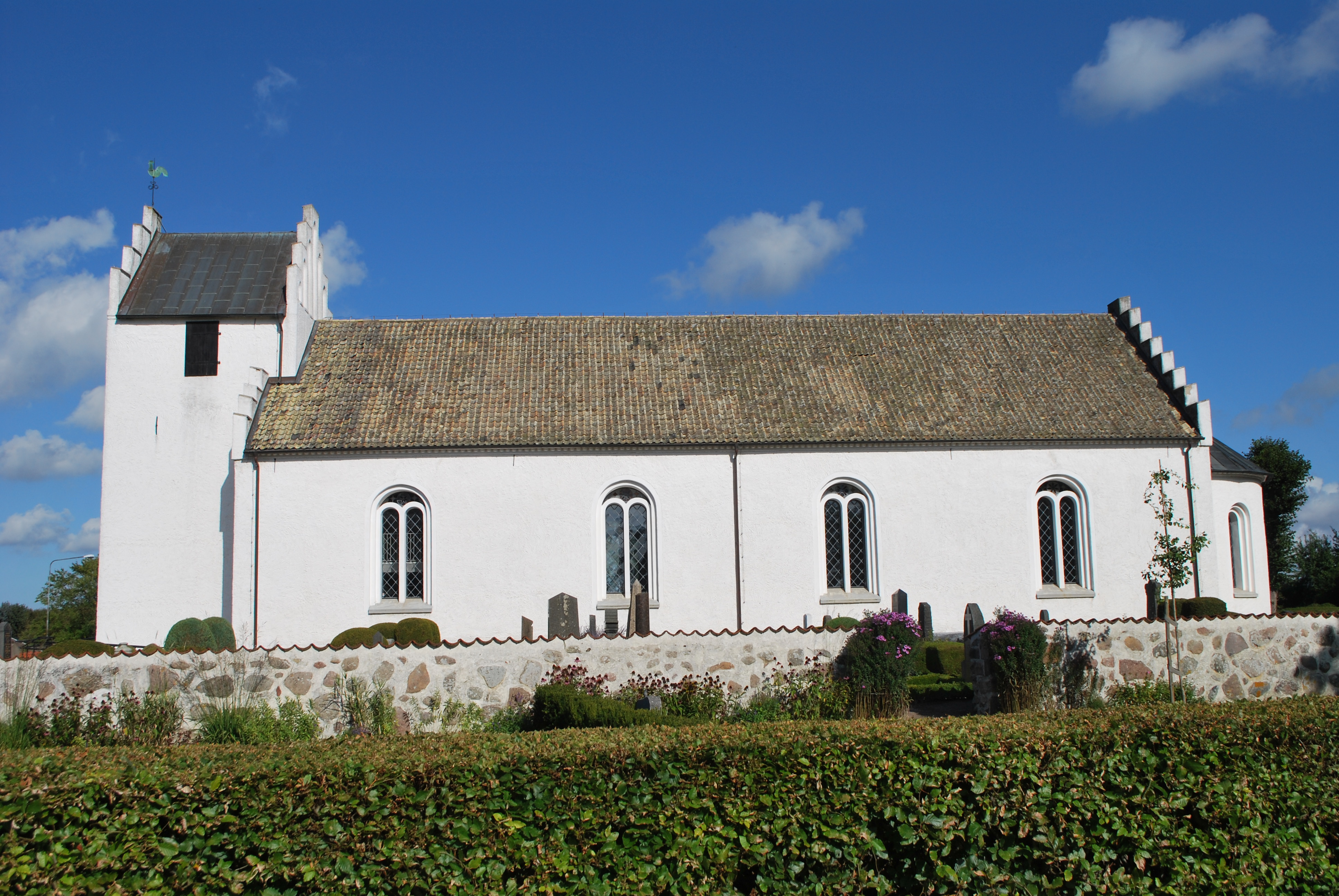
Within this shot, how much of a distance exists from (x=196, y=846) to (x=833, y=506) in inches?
666

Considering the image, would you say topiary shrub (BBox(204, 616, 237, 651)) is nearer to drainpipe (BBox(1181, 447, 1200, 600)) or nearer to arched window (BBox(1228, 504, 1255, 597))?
drainpipe (BBox(1181, 447, 1200, 600))

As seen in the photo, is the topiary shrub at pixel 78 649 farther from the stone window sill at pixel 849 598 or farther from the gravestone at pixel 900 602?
the gravestone at pixel 900 602

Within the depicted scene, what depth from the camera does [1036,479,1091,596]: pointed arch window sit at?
2072 centimetres

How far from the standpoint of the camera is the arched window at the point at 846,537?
20.4 meters

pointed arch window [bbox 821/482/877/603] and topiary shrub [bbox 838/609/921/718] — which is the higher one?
pointed arch window [bbox 821/482/877/603]

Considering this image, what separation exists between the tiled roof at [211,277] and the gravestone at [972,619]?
56.7 ft

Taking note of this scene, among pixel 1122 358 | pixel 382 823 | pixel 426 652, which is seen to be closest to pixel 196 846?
pixel 382 823

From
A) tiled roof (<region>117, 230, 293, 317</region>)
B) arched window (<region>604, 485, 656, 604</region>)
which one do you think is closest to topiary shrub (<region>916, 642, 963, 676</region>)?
arched window (<region>604, 485, 656, 604</region>)

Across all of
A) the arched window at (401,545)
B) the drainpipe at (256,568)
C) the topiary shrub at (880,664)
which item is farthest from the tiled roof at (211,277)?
the topiary shrub at (880,664)

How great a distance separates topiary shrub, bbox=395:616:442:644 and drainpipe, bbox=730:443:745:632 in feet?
21.0

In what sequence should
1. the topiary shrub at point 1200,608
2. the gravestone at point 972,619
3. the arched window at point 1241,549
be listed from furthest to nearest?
the arched window at point 1241,549 → the topiary shrub at point 1200,608 → the gravestone at point 972,619

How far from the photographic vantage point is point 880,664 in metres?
11.9

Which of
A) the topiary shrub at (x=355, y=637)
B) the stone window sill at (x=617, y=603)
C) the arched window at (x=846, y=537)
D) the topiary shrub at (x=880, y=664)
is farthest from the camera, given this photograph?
the arched window at (x=846, y=537)

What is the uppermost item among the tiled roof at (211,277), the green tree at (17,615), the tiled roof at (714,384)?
→ the tiled roof at (211,277)
